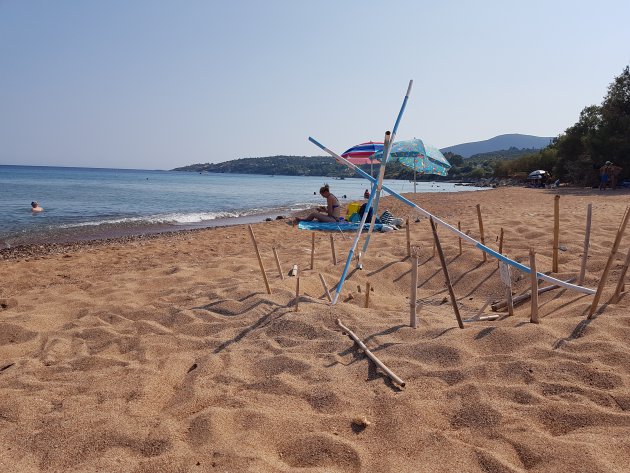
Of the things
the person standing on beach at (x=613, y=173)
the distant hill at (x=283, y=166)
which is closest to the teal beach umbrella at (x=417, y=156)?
the person standing on beach at (x=613, y=173)

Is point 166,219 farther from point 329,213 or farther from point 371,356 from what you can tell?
point 371,356

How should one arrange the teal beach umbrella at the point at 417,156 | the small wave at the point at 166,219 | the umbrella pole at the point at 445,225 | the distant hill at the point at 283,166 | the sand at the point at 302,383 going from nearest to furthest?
the sand at the point at 302,383
the umbrella pole at the point at 445,225
the teal beach umbrella at the point at 417,156
the small wave at the point at 166,219
the distant hill at the point at 283,166

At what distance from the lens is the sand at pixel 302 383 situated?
188cm

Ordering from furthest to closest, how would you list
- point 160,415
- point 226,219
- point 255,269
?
1. point 226,219
2. point 255,269
3. point 160,415

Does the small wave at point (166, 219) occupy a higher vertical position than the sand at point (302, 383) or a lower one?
lower

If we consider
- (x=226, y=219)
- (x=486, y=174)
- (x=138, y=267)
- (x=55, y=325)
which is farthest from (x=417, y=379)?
(x=486, y=174)

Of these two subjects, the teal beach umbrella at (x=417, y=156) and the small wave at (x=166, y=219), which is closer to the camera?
the teal beach umbrella at (x=417, y=156)

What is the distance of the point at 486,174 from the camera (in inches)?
1774

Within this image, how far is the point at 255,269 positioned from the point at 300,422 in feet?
10.5

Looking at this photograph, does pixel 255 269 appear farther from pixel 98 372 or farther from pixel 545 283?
pixel 545 283

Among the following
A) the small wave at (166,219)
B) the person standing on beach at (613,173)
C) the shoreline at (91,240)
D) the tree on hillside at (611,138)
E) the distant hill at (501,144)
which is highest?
the distant hill at (501,144)

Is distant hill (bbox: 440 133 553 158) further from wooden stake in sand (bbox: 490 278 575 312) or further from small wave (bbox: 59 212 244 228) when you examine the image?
wooden stake in sand (bbox: 490 278 575 312)

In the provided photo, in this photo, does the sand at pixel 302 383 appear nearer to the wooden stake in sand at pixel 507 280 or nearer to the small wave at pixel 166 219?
the wooden stake in sand at pixel 507 280

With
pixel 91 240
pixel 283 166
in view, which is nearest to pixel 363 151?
pixel 91 240
